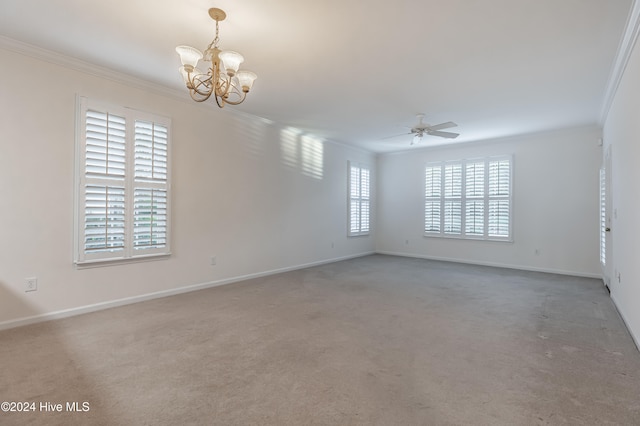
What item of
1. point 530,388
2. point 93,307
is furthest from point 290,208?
point 530,388

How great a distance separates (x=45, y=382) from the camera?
6.66 ft

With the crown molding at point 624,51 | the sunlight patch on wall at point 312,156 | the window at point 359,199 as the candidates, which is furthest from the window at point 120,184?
the crown molding at point 624,51

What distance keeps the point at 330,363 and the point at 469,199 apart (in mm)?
5745

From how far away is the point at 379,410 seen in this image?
178 cm

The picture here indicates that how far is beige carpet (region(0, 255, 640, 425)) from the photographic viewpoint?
176 centimetres

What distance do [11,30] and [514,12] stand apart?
4.34 m

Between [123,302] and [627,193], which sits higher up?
[627,193]

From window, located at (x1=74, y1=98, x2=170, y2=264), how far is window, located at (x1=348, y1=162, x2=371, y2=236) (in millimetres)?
4396

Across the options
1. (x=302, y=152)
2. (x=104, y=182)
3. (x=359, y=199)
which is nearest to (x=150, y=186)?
(x=104, y=182)

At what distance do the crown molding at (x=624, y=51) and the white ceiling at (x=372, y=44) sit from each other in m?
0.06

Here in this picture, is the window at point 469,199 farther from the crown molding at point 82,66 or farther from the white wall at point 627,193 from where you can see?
the crown molding at point 82,66

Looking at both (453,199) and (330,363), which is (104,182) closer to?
(330,363)

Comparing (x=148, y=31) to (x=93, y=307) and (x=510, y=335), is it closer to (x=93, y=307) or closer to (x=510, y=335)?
(x=93, y=307)

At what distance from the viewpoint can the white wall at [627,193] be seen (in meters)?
2.65
